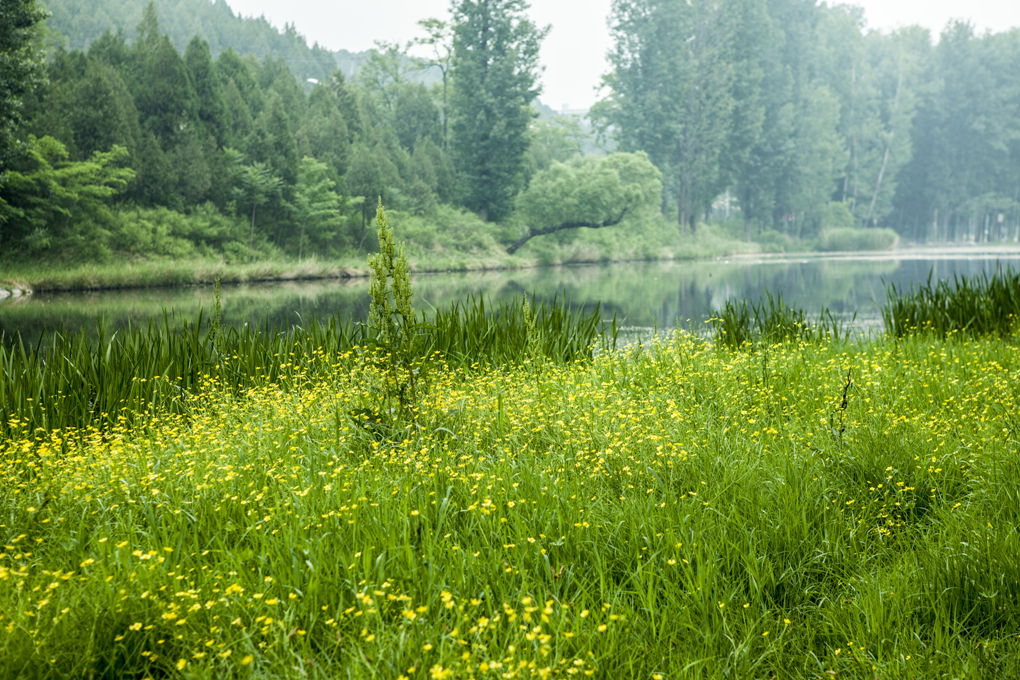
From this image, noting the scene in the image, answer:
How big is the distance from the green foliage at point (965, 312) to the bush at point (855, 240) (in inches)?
2237

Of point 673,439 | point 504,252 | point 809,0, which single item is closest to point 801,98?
point 809,0

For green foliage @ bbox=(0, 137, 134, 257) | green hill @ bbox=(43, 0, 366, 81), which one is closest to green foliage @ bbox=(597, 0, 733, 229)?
green hill @ bbox=(43, 0, 366, 81)

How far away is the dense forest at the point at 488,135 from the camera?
100ft

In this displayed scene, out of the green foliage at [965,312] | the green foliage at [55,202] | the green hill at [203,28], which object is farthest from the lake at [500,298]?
the green hill at [203,28]

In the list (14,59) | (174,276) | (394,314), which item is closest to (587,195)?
(174,276)

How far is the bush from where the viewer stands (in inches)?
2453

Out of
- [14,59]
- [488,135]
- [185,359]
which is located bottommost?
[185,359]

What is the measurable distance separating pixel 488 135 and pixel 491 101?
6.45 ft

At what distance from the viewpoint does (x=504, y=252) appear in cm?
4250

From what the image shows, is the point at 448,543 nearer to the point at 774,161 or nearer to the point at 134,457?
the point at 134,457

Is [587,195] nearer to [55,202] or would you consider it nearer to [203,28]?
[55,202]

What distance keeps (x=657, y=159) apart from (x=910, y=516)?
60.3 m

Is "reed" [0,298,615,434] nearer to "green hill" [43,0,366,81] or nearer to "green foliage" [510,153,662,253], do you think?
"green foliage" [510,153,662,253]

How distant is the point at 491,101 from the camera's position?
152 ft
